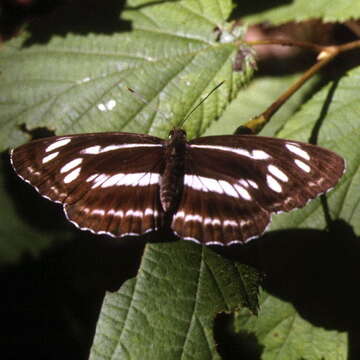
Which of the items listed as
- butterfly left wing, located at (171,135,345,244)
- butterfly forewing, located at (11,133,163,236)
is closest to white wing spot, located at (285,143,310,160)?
butterfly left wing, located at (171,135,345,244)

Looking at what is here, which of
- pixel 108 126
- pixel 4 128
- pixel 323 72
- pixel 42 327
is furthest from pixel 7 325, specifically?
pixel 323 72

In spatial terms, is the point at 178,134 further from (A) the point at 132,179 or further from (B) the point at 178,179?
(A) the point at 132,179

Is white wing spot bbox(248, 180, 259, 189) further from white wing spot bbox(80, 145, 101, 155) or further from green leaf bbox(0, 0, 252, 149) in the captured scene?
white wing spot bbox(80, 145, 101, 155)

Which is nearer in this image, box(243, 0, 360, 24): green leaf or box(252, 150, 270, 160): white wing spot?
box(252, 150, 270, 160): white wing spot

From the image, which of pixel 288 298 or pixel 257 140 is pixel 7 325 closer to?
pixel 288 298

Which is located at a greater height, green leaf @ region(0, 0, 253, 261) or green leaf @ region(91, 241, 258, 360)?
green leaf @ region(0, 0, 253, 261)

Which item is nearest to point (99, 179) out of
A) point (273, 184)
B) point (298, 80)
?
point (273, 184)
